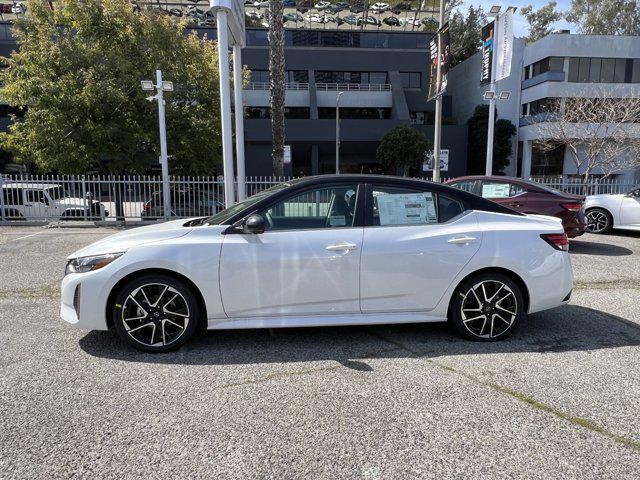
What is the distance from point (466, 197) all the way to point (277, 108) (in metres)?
12.5

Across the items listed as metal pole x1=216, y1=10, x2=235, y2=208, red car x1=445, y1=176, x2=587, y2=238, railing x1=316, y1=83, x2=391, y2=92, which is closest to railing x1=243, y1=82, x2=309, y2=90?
railing x1=316, y1=83, x2=391, y2=92

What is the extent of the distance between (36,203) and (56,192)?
66 cm

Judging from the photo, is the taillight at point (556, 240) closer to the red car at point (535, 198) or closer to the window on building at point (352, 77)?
the red car at point (535, 198)

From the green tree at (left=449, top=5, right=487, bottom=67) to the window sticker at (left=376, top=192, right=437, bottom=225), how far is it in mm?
52050

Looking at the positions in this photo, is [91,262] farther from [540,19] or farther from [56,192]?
[540,19]

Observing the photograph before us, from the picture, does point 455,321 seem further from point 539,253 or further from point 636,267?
point 636,267

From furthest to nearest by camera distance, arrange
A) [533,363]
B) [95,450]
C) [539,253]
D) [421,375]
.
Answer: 1. [539,253]
2. [533,363]
3. [421,375]
4. [95,450]

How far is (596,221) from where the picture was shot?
11.6 meters

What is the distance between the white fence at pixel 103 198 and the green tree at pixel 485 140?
2428 centimetres

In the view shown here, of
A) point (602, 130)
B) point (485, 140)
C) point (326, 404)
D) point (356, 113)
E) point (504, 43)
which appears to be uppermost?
point (356, 113)

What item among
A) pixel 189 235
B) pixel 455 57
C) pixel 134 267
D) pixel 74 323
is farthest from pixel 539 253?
pixel 455 57

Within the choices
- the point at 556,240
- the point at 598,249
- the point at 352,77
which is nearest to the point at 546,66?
the point at 352,77

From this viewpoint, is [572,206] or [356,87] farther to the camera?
[356,87]

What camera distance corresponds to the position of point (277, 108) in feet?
52.2
